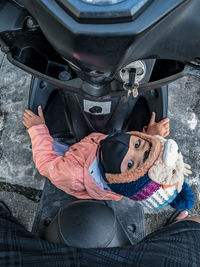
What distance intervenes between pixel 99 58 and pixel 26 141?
1.07 m

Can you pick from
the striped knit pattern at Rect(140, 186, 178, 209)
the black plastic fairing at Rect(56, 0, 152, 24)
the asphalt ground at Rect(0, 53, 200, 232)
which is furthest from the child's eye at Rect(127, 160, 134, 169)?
the asphalt ground at Rect(0, 53, 200, 232)

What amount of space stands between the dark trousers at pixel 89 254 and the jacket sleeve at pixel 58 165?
29 centimetres

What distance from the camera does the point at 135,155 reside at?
87 centimetres

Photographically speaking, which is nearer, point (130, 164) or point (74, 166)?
point (130, 164)

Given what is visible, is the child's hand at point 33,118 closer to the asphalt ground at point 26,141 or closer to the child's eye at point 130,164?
the asphalt ground at point 26,141

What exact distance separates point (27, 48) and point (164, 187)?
0.56 m

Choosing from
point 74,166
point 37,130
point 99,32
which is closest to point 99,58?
point 99,32

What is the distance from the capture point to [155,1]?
0.49 m

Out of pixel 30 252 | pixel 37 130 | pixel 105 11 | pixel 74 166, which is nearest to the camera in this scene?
pixel 105 11

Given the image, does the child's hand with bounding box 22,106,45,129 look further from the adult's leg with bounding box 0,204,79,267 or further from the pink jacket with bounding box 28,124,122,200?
the adult's leg with bounding box 0,204,79,267

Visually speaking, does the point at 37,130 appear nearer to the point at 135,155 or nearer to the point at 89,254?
the point at 135,155

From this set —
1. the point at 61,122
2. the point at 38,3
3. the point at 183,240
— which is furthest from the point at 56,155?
the point at 38,3

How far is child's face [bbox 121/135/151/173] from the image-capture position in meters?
0.85

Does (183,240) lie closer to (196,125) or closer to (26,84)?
(196,125)
